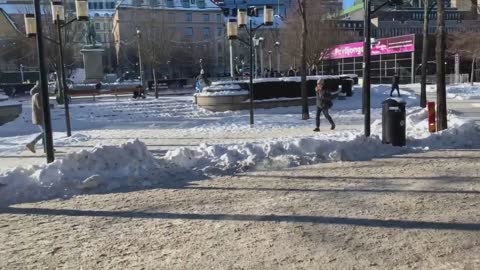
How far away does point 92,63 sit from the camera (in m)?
41.9

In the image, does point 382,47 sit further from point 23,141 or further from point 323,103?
point 23,141

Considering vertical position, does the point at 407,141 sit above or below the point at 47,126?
below

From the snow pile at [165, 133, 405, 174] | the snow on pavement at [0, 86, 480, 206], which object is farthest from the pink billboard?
the snow pile at [165, 133, 405, 174]

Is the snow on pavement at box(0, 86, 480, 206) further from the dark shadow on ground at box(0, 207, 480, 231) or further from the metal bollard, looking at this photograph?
the dark shadow on ground at box(0, 207, 480, 231)

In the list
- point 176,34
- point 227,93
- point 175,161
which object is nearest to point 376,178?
point 175,161

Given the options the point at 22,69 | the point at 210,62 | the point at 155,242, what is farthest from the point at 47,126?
the point at 210,62

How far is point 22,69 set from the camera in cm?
7338

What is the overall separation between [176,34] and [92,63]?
1672 inches

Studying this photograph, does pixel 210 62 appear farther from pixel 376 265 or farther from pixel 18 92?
pixel 376 265

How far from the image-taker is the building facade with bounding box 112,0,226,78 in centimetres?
6197

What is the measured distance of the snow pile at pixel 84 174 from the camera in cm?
803

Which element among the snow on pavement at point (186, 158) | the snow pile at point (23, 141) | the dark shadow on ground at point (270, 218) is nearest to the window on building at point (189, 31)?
the snow pile at point (23, 141)

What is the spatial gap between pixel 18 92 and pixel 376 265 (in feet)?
161

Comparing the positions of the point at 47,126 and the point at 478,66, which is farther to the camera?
the point at 478,66
